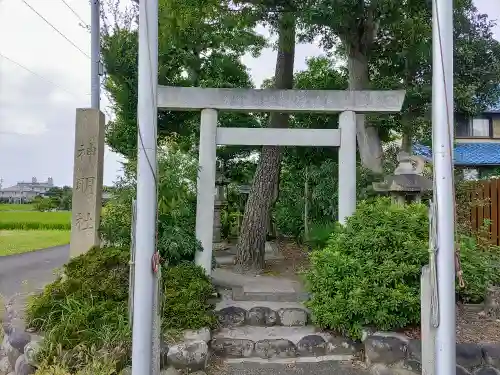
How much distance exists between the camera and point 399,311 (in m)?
4.05

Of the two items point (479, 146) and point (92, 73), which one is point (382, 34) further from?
point (479, 146)

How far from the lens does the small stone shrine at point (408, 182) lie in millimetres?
5023

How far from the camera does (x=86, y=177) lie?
5383mm

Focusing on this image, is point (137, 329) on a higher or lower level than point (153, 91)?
lower

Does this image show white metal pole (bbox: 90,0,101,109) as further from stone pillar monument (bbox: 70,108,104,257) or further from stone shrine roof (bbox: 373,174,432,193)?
stone shrine roof (bbox: 373,174,432,193)

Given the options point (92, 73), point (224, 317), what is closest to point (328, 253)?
point (224, 317)

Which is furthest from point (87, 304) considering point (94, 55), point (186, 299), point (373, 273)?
point (94, 55)

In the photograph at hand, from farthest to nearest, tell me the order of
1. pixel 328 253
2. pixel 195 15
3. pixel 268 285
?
pixel 195 15 → pixel 268 285 → pixel 328 253

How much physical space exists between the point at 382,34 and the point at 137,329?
26.4ft

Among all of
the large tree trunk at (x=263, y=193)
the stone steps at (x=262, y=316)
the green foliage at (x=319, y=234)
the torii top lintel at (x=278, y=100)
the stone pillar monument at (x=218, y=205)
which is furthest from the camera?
the stone pillar monument at (x=218, y=205)

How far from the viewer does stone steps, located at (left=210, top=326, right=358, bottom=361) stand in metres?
4.20

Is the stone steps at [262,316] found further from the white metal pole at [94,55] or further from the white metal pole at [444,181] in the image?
the white metal pole at [94,55]

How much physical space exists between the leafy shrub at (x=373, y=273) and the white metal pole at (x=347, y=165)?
38.0 inches

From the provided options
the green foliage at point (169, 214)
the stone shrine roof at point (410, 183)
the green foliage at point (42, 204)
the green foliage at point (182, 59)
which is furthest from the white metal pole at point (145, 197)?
the green foliage at point (42, 204)
